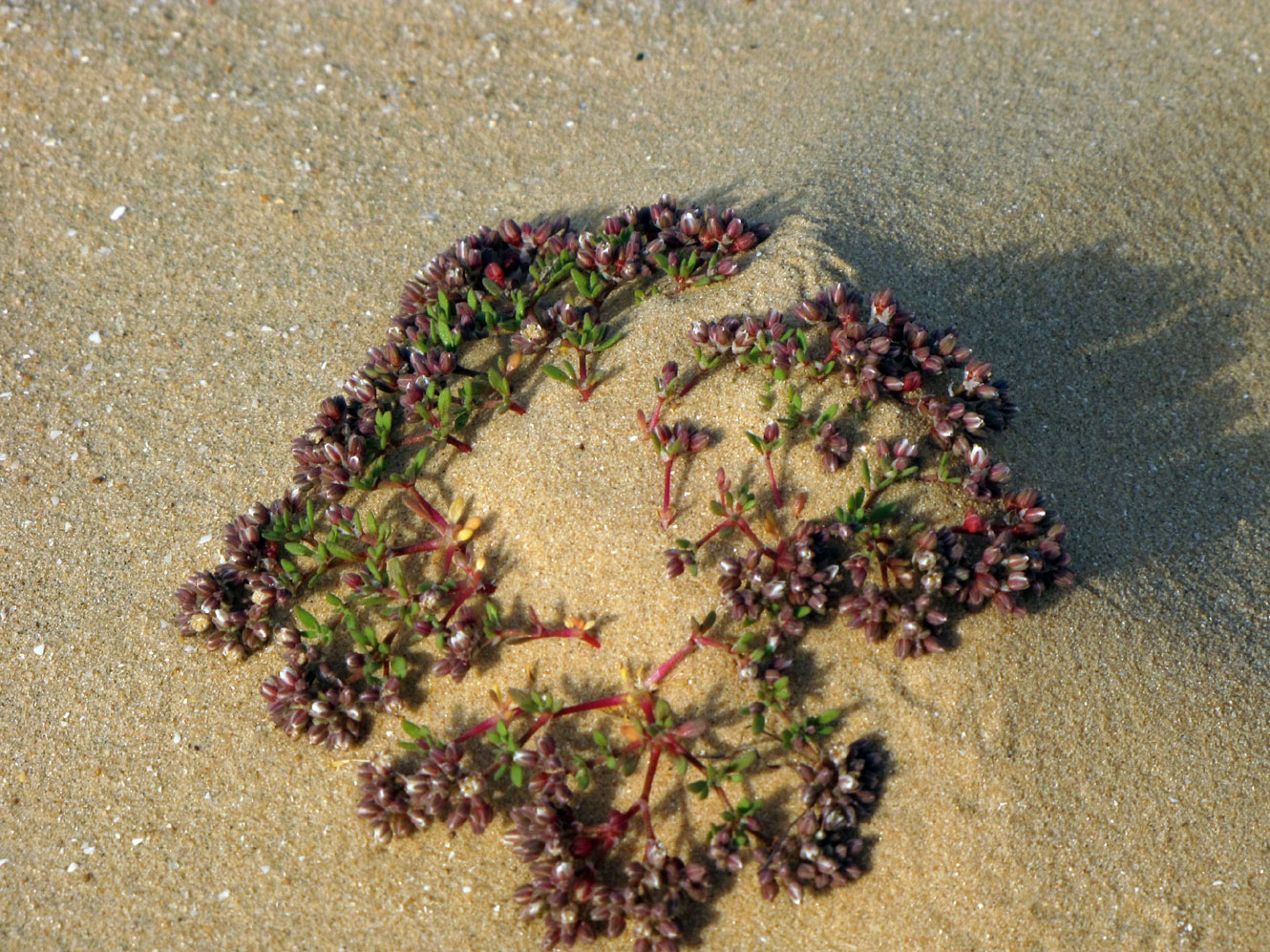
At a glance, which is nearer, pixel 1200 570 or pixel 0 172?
pixel 1200 570

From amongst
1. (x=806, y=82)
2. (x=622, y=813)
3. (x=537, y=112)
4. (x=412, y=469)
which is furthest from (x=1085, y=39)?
(x=622, y=813)

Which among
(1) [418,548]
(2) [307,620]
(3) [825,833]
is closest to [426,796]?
(2) [307,620]

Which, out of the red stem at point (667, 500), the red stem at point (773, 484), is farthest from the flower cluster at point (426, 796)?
the red stem at point (773, 484)

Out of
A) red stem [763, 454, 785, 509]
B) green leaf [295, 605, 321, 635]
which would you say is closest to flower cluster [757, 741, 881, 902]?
red stem [763, 454, 785, 509]

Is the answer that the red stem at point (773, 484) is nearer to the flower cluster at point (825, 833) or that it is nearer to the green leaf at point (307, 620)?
the flower cluster at point (825, 833)

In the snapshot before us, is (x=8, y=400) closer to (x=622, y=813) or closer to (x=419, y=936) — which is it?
(x=419, y=936)

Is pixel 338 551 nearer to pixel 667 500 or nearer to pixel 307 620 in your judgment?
pixel 307 620

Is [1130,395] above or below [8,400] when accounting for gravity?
above

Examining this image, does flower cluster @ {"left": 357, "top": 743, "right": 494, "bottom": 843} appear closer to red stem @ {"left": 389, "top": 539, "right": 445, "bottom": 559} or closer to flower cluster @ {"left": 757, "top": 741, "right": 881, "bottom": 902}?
red stem @ {"left": 389, "top": 539, "right": 445, "bottom": 559}
